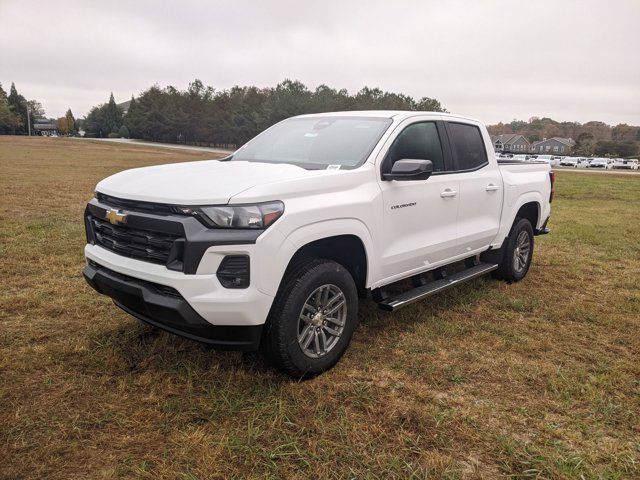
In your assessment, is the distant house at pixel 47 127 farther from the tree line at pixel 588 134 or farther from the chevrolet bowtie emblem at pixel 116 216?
the chevrolet bowtie emblem at pixel 116 216

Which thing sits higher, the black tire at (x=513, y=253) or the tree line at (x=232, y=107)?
the tree line at (x=232, y=107)

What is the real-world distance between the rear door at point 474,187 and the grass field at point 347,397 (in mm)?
739

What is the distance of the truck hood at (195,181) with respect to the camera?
9.62 ft

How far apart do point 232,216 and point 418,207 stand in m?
1.80

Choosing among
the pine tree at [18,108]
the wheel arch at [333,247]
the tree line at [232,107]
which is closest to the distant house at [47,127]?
the pine tree at [18,108]

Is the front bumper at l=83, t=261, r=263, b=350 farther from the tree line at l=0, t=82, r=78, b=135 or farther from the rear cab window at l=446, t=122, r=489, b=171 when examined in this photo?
the tree line at l=0, t=82, r=78, b=135

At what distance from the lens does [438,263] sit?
176 inches

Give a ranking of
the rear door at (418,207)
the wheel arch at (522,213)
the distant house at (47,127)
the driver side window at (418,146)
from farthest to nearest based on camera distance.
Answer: the distant house at (47,127) < the wheel arch at (522,213) < the driver side window at (418,146) < the rear door at (418,207)

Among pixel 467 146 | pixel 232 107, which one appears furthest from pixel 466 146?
pixel 232 107

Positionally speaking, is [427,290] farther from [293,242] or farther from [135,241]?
[135,241]

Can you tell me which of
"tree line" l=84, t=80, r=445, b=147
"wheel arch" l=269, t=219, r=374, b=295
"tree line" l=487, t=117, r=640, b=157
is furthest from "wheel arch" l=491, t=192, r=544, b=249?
"tree line" l=487, t=117, r=640, b=157

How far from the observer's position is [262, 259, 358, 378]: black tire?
308 cm

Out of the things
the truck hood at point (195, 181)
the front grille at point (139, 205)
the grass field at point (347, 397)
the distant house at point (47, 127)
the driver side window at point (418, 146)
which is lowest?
the grass field at point (347, 397)

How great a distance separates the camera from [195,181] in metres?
3.21
